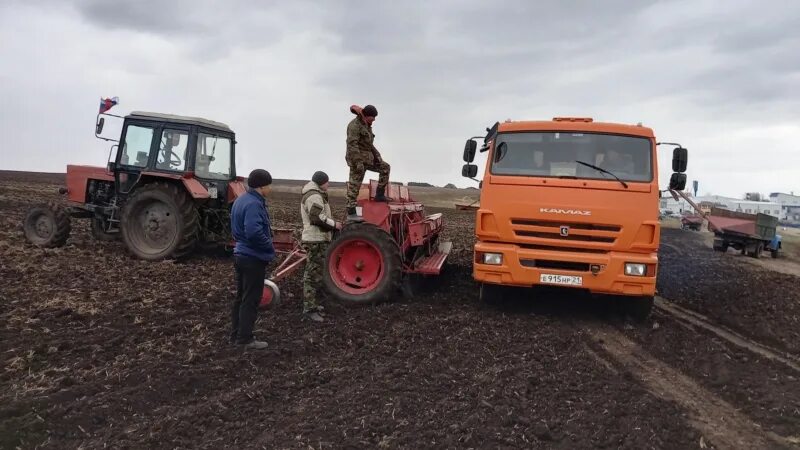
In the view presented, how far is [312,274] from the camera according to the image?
6844 mm

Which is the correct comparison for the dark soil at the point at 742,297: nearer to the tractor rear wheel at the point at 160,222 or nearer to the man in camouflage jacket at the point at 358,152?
the man in camouflage jacket at the point at 358,152

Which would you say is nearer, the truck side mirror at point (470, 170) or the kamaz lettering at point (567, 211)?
the kamaz lettering at point (567, 211)

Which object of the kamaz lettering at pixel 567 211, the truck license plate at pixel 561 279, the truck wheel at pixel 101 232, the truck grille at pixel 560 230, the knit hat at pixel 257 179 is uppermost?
the knit hat at pixel 257 179

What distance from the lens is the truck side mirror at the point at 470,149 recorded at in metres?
7.86

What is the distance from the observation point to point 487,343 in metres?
6.02

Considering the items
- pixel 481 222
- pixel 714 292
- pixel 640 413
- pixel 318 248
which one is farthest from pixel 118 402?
pixel 714 292

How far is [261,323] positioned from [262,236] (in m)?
1.30

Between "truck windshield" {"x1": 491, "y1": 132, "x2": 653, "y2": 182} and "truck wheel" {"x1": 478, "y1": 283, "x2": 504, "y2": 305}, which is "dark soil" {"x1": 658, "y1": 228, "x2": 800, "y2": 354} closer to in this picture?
"truck windshield" {"x1": 491, "y1": 132, "x2": 653, "y2": 182}

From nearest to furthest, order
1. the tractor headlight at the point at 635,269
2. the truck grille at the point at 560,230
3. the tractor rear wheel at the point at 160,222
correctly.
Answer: the tractor headlight at the point at 635,269
the truck grille at the point at 560,230
the tractor rear wheel at the point at 160,222

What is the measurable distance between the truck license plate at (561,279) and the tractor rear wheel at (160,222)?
19.1 ft

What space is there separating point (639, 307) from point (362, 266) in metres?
3.28

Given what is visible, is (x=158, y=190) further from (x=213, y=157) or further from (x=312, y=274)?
(x=312, y=274)

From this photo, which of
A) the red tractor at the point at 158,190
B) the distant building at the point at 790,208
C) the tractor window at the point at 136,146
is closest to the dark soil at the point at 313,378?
the red tractor at the point at 158,190

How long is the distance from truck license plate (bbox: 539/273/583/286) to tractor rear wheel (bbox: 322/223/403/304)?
1.64 metres
